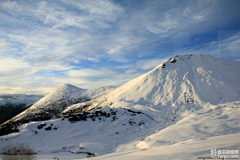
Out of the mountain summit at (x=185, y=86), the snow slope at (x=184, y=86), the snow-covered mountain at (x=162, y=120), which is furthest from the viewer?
the mountain summit at (x=185, y=86)

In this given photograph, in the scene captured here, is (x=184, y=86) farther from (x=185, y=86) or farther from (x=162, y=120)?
(x=162, y=120)

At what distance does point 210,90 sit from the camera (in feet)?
110

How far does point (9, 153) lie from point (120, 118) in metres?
14.8

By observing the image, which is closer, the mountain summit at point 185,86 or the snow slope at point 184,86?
the snow slope at point 184,86

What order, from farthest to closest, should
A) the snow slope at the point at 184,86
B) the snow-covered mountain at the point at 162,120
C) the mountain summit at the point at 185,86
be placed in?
the mountain summit at the point at 185,86 < the snow slope at the point at 184,86 < the snow-covered mountain at the point at 162,120

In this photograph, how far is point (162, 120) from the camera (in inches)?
957

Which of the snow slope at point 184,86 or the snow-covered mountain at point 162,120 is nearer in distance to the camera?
the snow-covered mountain at point 162,120

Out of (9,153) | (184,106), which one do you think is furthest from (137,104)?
(9,153)

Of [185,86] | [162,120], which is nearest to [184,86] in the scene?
[185,86]

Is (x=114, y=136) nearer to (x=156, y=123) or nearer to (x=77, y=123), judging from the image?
(x=77, y=123)

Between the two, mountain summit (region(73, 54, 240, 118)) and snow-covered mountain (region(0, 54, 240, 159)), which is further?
mountain summit (region(73, 54, 240, 118))

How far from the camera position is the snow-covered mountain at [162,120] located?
1326cm

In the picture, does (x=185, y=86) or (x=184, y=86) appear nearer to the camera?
(x=185, y=86)

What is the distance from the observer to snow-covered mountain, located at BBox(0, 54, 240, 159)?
43.5 ft
